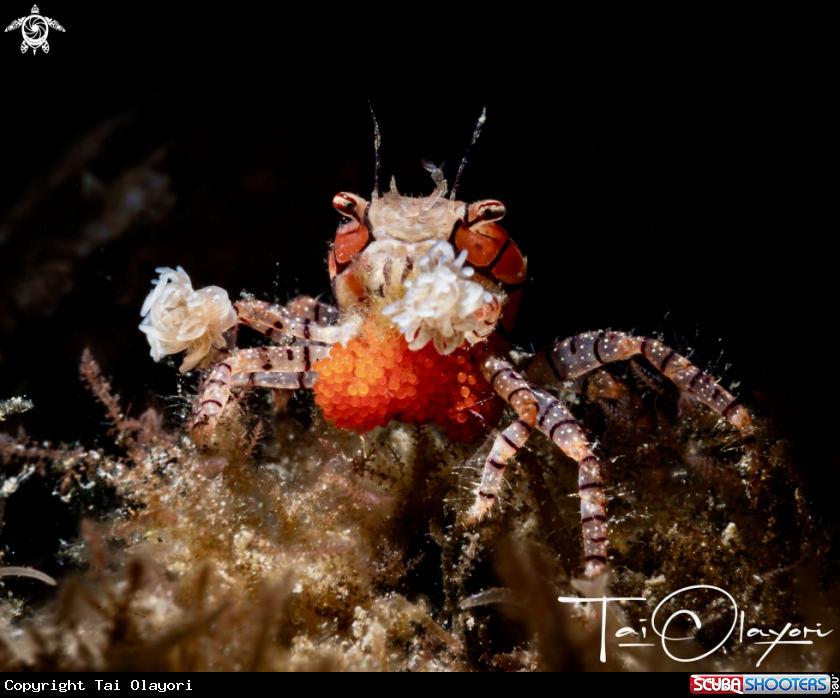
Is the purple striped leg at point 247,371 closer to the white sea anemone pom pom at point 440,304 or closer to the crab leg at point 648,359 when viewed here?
the white sea anemone pom pom at point 440,304

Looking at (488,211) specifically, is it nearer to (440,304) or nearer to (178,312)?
(440,304)

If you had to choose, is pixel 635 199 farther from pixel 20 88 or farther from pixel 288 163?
pixel 20 88

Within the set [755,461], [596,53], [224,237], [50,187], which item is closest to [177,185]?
[224,237]

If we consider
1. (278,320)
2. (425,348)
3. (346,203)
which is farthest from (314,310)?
(425,348)

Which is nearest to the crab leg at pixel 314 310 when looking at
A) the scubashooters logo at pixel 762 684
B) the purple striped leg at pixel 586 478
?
the purple striped leg at pixel 586 478

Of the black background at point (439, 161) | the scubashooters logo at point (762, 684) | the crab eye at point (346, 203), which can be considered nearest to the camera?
the scubashooters logo at point (762, 684)
